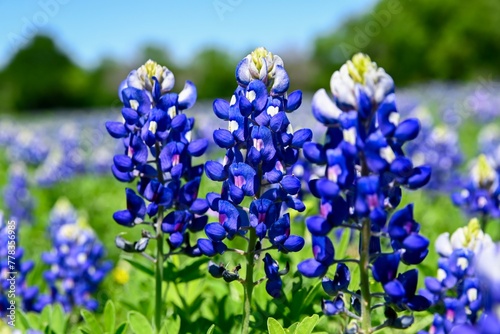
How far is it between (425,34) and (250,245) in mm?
38650

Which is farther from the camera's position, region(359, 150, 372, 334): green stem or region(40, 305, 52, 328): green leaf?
region(40, 305, 52, 328): green leaf

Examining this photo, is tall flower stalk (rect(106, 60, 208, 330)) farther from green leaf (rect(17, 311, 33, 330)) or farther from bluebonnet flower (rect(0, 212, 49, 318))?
bluebonnet flower (rect(0, 212, 49, 318))

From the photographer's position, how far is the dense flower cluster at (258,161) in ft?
5.82

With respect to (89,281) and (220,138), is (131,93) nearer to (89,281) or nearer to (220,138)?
(220,138)

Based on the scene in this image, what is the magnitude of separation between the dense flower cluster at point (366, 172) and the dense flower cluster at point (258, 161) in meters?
0.23

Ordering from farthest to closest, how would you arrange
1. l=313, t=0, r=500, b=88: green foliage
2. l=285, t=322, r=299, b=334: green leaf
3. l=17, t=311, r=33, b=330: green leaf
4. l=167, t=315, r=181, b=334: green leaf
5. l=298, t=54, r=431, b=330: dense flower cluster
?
l=313, t=0, r=500, b=88: green foliage < l=17, t=311, r=33, b=330: green leaf < l=167, t=315, r=181, b=334: green leaf < l=285, t=322, r=299, b=334: green leaf < l=298, t=54, r=431, b=330: dense flower cluster

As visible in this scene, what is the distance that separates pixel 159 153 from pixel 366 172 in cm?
81

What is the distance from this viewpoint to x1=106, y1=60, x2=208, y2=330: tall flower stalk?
6.55 feet

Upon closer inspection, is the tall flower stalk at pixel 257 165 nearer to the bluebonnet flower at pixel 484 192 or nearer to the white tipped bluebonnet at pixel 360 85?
the white tipped bluebonnet at pixel 360 85

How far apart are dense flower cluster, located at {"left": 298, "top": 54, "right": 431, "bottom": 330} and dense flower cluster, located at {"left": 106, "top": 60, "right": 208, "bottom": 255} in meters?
0.58

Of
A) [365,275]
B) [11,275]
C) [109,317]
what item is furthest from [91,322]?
[365,275]

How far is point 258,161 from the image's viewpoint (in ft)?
5.83

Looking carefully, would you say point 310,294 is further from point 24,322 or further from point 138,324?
point 24,322

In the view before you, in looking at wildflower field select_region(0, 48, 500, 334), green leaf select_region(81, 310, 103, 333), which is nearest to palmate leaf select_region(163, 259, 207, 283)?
wildflower field select_region(0, 48, 500, 334)
